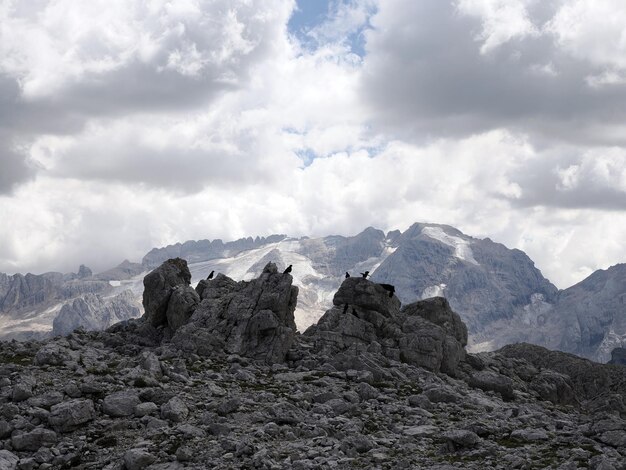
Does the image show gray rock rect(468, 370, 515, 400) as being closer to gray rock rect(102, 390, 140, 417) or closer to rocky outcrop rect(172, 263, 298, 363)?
rocky outcrop rect(172, 263, 298, 363)

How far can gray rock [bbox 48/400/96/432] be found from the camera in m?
32.0

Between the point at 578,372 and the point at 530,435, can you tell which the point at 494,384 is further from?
the point at 578,372

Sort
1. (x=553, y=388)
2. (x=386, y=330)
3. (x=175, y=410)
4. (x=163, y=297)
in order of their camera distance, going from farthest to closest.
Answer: (x=553, y=388) → (x=386, y=330) → (x=163, y=297) → (x=175, y=410)

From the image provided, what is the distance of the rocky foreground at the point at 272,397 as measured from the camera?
2997 cm

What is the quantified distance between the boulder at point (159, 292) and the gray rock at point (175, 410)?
28427mm

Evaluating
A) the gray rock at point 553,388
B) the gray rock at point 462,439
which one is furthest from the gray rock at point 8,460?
the gray rock at point 553,388

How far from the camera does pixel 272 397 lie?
39.2 meters

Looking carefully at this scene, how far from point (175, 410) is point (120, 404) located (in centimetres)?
307

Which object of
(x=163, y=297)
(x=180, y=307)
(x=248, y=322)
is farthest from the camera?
(x=163, y=297)

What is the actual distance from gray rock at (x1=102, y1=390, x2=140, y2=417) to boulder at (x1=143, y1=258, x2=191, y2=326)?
27.7m

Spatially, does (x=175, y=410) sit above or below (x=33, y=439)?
above

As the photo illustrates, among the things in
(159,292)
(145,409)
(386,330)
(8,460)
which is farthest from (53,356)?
(386,330)

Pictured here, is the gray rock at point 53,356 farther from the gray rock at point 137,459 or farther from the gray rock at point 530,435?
the gray rock at point 530,435

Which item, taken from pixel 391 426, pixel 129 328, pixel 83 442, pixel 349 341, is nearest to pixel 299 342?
pixel 349 341
